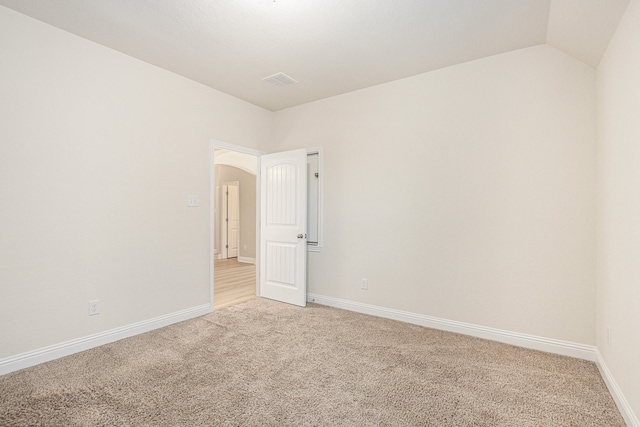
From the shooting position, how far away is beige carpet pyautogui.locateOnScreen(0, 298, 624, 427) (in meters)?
1.82

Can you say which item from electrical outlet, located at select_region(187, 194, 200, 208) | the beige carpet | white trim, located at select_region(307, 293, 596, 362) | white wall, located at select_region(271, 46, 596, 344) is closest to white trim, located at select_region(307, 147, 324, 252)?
white wall, located at select_region(271, 46, 596, 344)

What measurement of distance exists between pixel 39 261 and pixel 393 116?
3700 mm

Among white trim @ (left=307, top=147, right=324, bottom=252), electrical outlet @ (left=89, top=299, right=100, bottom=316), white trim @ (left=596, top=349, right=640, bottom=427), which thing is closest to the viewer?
white trim @ (left=596, top=349, right=640, bottom=427)

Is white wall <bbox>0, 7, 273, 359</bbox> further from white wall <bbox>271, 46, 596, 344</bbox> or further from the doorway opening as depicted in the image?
the doorway opening

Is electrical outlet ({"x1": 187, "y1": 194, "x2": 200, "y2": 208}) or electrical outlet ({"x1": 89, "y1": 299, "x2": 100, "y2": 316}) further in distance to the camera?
electrical outlet ({"x1": 187, "y1": 194, "x2": 200, "y2": 208})

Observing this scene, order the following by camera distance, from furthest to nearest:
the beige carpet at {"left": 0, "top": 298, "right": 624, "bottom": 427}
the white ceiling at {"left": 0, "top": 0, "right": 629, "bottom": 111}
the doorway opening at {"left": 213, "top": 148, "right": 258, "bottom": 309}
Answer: the doorway opening at {"left": 213, "top": 148, "right": 258, "bottom": 309} → the white ceiling at {"left": 0, "top": 0, "right": 629, "bottom": 111} → the beige carpet at {"left": 0, "top": 298, "right": 624, "bottom": 427}

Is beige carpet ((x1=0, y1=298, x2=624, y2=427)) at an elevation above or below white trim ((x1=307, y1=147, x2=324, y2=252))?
below

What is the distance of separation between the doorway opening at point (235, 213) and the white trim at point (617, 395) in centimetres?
548

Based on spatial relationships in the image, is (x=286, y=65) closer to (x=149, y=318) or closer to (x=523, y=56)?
(x=523, y=56)

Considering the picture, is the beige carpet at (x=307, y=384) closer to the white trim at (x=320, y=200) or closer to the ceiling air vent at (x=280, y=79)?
the white trim at (x=320, y=200)

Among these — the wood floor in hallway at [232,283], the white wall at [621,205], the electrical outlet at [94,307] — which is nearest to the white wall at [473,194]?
the white wall at [621,205]

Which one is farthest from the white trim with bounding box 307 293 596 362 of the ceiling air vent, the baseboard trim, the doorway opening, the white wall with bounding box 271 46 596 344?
the doorway opening

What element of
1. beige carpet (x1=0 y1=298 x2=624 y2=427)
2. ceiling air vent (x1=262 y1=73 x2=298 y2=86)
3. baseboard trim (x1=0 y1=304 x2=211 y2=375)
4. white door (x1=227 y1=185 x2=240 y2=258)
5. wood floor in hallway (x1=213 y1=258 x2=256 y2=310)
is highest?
ceiling air vent (x1=262 y1=73 x2=298 y2=86)

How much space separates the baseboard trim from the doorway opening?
3.03m
